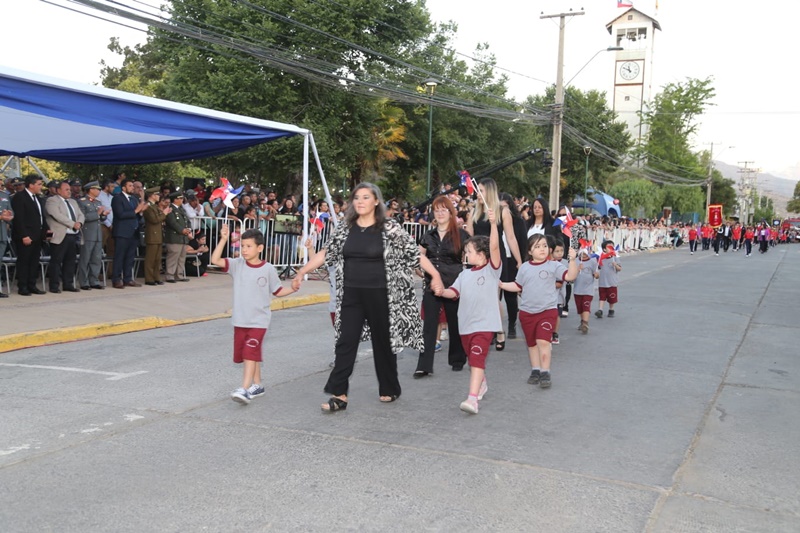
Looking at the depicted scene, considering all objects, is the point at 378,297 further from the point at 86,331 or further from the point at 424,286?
the point at 86,331

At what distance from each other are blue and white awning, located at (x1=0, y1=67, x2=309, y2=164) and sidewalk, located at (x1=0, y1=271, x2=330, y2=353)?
264 centimetres

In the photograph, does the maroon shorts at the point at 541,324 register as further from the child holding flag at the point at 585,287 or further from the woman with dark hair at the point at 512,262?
the child holding flag at the point at 585,287

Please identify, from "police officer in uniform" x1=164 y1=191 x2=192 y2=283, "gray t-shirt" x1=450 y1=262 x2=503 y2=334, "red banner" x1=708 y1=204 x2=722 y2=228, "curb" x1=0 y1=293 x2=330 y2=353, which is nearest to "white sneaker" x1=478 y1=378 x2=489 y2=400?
"gray t-shirt" x1=450 y1=262 x2=503 y2=334

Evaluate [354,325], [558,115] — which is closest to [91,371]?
[354,325]

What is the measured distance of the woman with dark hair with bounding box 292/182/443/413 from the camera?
5734mm

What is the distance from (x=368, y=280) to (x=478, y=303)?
0.97 m

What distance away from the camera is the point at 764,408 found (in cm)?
629

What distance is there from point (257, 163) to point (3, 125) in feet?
50.4

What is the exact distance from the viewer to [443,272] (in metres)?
7.55

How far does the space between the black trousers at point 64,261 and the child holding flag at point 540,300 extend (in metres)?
8.28

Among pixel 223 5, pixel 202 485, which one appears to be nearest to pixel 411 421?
pixel 202 485

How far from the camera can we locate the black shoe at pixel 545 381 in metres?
6.79

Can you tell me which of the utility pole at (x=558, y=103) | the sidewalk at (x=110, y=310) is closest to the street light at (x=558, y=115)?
the utility pole at (x=558, y=103)

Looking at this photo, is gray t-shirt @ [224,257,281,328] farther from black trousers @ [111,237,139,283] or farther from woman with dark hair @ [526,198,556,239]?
black trousers @ [111,237,139,283]
